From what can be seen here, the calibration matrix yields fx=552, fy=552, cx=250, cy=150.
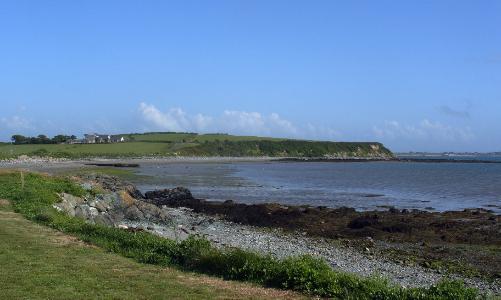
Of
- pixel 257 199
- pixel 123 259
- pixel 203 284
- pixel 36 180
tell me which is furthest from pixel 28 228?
pixel 257 199

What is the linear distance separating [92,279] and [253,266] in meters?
3.09

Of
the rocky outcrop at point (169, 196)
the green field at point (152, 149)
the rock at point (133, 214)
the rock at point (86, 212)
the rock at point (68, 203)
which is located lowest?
the rocky outcrop at point (169, 196)

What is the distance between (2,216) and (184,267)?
978cm

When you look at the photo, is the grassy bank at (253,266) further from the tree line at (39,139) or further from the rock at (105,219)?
the tree line at (39,139)

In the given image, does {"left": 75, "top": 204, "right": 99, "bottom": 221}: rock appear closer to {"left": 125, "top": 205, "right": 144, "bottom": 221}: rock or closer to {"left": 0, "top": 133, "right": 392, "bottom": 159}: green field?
{"left": 125, "top": 205, "right": 144, "bottom": 221}: rock

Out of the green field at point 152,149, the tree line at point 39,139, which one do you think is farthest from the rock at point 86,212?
the tree line at point 39,139

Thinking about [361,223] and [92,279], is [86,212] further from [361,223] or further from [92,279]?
[92,279]

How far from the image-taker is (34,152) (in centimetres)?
12744

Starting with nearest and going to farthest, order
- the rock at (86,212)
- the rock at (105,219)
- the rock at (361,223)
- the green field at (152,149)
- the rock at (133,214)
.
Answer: the rock at (86,212), the rock at (105,219), the rock at (133,214), the rock at (361,223), the green field at (152,149)

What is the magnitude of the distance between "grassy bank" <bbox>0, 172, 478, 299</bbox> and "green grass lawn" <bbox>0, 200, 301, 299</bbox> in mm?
477

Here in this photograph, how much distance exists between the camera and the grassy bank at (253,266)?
9.46 meters

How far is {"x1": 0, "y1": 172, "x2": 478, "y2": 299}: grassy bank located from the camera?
9461 mm

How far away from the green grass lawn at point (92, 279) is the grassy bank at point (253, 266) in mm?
477

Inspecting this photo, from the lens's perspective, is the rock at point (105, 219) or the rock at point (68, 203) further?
the rock at point (105, 219)
